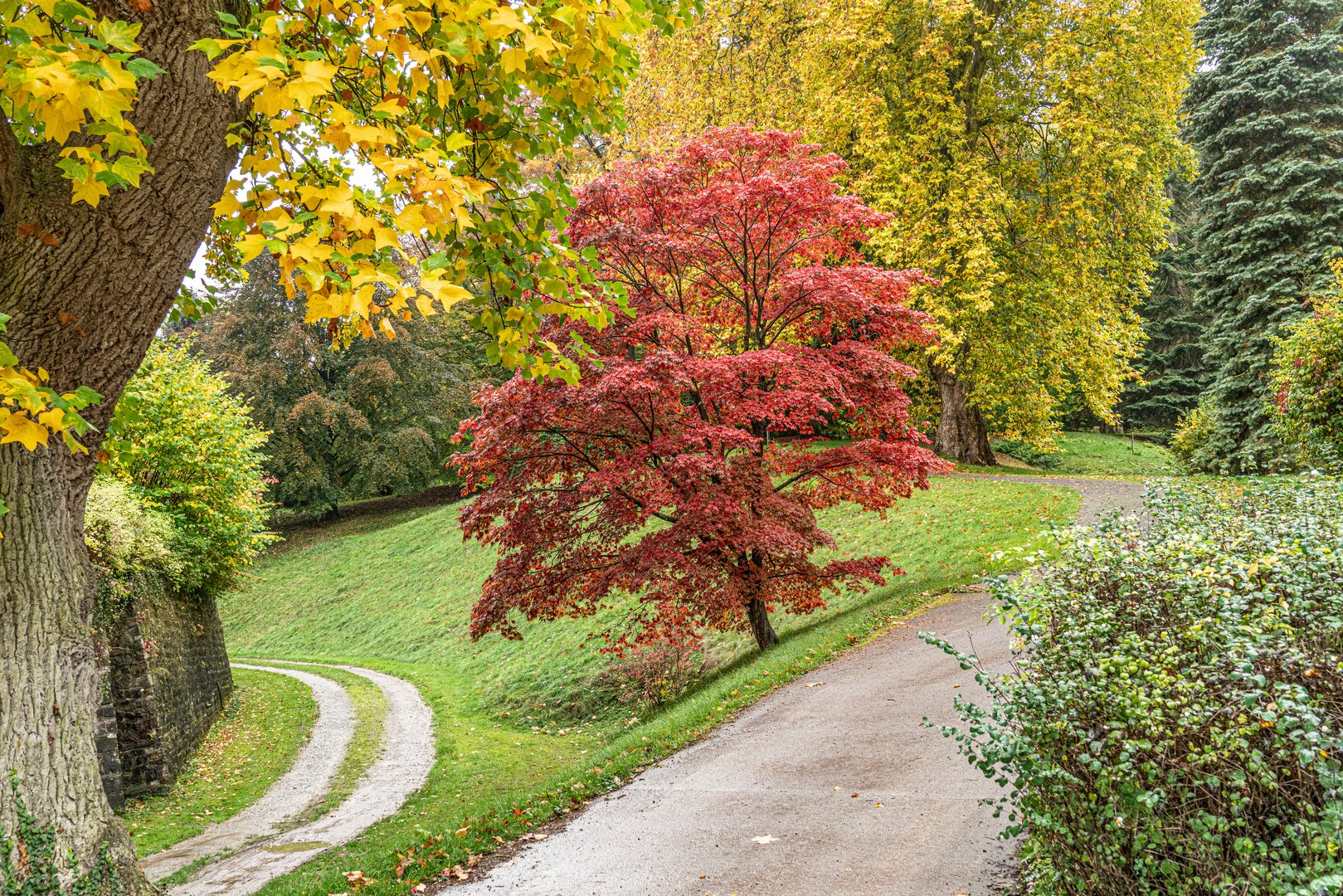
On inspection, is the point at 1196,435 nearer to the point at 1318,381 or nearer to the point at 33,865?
the point at 1318,381

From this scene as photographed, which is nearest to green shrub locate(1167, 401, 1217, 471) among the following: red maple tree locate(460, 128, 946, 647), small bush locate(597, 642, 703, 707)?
red maple tree locate(460, 128, 946, 647)

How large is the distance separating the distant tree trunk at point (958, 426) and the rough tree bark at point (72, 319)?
693 inches

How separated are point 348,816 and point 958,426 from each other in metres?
16.4

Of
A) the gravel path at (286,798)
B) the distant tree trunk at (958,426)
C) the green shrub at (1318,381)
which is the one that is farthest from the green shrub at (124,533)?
the distant tree trunk at (958,426)

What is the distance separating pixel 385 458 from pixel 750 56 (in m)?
19.7

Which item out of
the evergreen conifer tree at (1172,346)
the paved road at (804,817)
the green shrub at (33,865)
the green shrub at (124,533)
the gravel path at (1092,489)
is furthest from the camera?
the evergreen conifer tree at (1172,346)

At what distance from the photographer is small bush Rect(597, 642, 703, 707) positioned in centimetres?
1094

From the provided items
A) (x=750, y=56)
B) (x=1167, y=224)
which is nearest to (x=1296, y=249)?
(x=1167, y=224)

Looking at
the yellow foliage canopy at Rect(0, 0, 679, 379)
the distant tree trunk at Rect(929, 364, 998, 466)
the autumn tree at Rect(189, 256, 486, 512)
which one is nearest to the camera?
the yellow foliage canopy at Rect(0, 0, 679, 379)

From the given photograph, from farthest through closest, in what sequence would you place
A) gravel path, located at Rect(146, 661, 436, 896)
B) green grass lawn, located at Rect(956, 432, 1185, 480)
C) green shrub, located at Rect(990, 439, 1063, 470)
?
green shrub, located at Rect(990, 439, 1063, 470)
green grass lawn, located at Rect(956, 432, 1185, 480)
gravel path, located at Rect(146, 661, 436, 896)

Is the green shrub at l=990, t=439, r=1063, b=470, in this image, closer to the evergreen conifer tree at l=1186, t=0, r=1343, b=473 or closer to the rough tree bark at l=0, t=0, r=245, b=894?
the evergreen conifer tree at l=1186, t=0, r=1343, b=473

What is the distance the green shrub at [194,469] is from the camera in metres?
12.9

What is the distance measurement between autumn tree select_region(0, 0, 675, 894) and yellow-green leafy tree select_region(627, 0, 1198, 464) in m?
12.6

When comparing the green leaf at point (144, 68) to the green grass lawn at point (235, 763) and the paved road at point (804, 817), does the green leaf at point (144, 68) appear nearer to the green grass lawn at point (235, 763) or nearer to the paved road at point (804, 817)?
the paved road at point (804, 817)
